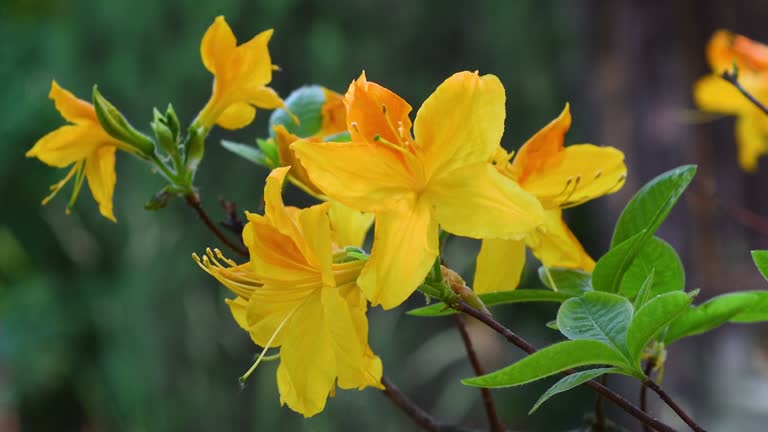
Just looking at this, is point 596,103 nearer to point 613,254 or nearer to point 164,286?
point 164,286

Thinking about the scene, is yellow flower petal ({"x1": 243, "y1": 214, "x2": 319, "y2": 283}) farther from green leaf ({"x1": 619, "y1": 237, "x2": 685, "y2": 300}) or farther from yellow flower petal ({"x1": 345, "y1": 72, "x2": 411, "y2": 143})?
green leaf ({"x1": 619, "y1": 237, "x2": 685, "y2": 300})

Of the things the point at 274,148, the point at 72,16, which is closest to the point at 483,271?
the point at 274,148

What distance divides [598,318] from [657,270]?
8cm

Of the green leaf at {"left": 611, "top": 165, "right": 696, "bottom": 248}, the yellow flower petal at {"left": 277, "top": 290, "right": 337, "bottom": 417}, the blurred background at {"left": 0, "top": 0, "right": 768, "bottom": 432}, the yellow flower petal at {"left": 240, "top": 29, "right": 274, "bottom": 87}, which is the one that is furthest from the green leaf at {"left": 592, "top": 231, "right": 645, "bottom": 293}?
the blurred background at {"left": 0, "top": 0, "right": 768, "bottom": 432}

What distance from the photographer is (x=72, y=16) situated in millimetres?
2688

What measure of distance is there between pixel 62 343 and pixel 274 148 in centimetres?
241

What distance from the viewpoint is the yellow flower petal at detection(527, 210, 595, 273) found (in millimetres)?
429

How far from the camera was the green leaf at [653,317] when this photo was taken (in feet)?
1.04

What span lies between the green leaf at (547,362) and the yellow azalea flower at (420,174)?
0.15ft

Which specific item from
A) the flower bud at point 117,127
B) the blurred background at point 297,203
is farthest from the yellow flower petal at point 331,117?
the blurred background at point 297,203

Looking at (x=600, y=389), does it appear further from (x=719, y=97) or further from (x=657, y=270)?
(x=719, y=97)

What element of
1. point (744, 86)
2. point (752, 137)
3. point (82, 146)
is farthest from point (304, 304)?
point (752, 137)

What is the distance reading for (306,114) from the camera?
1.72 ft

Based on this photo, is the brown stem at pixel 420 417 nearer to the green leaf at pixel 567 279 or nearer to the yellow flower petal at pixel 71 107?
the green leaf at pixel 567 279
